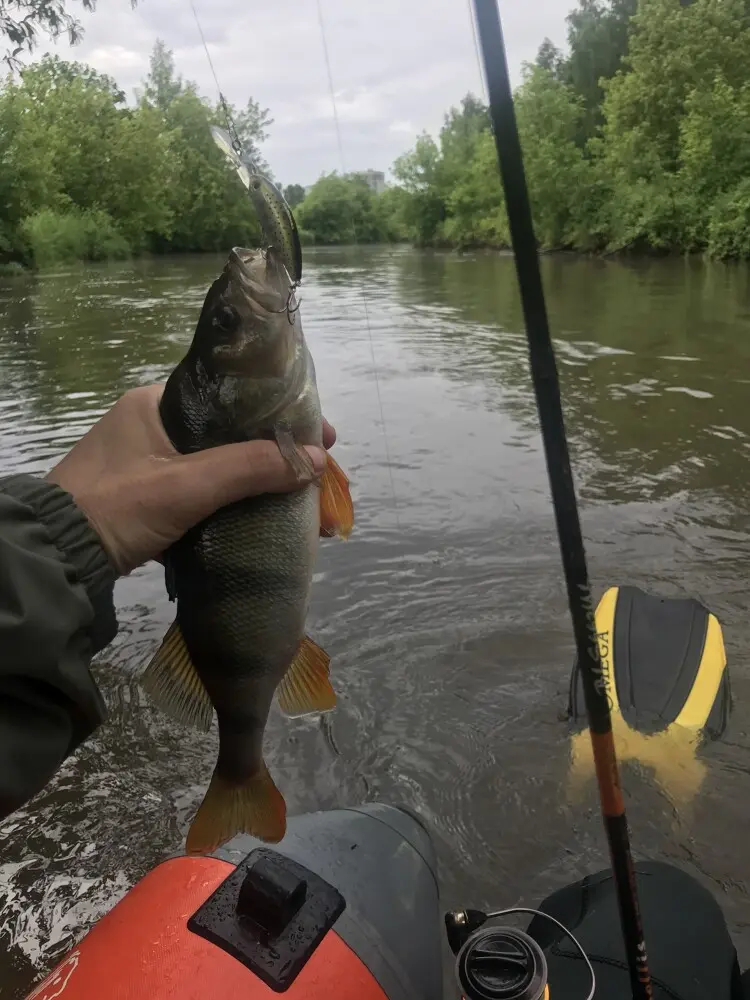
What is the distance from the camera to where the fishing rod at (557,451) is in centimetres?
190

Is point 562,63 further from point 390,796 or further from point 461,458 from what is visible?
point 390,796

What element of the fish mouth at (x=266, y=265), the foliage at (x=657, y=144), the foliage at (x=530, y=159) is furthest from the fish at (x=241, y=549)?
the foliage at (x=657, y=144)

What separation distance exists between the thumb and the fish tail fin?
22.2 inches

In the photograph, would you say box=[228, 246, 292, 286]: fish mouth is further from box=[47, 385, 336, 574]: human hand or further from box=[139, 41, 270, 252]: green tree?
box=[139, 41, 270, 252]: green tree

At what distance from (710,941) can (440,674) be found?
8.46ft

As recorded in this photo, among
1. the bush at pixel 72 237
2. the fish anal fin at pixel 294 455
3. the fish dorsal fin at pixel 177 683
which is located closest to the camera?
the fish anal fin at pixel 294 455

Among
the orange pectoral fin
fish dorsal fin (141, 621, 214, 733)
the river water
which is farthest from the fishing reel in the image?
the river water

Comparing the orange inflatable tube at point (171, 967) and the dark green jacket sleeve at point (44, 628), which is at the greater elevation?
the dark green jacket sleeve at point (44, 628)

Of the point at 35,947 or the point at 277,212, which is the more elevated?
the point at 277,212

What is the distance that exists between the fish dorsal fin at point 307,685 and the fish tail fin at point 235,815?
0.49 ft

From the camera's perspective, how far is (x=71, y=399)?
10891 mm

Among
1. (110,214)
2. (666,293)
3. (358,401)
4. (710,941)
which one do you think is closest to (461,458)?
(358,401)

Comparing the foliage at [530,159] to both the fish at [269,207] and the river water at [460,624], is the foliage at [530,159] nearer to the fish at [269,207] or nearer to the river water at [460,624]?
the river water at [460,624]

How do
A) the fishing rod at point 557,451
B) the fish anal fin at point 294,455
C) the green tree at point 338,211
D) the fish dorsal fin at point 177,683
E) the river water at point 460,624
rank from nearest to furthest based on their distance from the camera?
the fish anal fin at point 294,455 < the fish dorsal fin at point 177,683 < the fishing rod at point 557,451 < the river water at point 460,624 < the green tree at point 338,211
